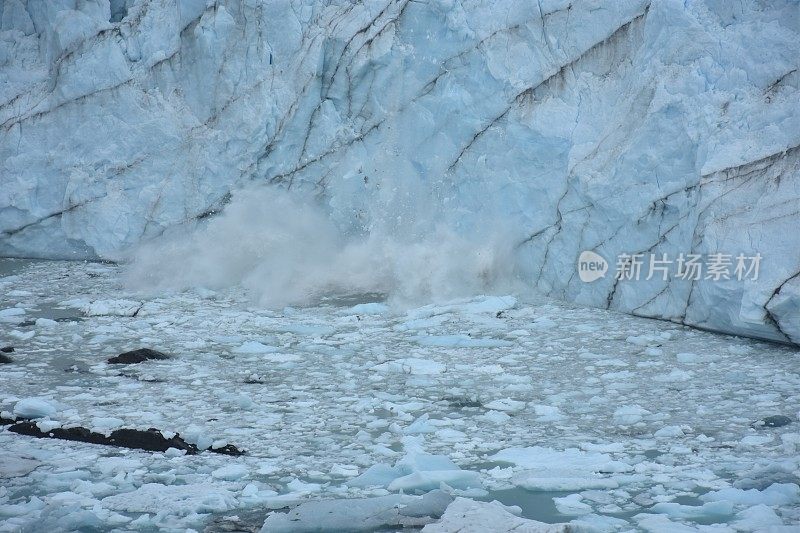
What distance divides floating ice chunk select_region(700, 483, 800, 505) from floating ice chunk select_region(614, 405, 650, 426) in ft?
2.65

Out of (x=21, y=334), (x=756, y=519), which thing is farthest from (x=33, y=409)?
(x=756, y=519)

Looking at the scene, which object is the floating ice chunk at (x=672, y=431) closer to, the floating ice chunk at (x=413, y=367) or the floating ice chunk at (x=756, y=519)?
the floating ice chunk at (x=756, y=519)

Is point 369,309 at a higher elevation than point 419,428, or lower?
higher

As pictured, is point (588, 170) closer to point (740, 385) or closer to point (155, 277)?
point (740, 385)

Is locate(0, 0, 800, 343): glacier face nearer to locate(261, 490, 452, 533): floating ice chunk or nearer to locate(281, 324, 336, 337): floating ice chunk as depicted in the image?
locate(281, 324, 336, 337): floating ice chunk

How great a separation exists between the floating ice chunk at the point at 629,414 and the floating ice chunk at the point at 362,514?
1.17 metres

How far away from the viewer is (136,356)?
472 centimetres

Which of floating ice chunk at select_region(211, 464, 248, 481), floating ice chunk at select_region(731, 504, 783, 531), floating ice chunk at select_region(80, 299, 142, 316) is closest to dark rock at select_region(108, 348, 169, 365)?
floating ice chunk at select_region(80, 299, 142, 316)

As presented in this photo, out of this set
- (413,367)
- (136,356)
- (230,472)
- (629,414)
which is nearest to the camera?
(230,472)

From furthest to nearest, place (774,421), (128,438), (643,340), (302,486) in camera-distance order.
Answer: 1. (643,340)
2. (774,421)
3. (128,438)
4. (302,486)

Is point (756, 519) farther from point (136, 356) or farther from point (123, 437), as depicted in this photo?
point (136, 356)

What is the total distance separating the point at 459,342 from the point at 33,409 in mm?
2418

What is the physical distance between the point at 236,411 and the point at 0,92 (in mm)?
5975

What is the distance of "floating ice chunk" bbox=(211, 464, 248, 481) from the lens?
3051 millimetres
